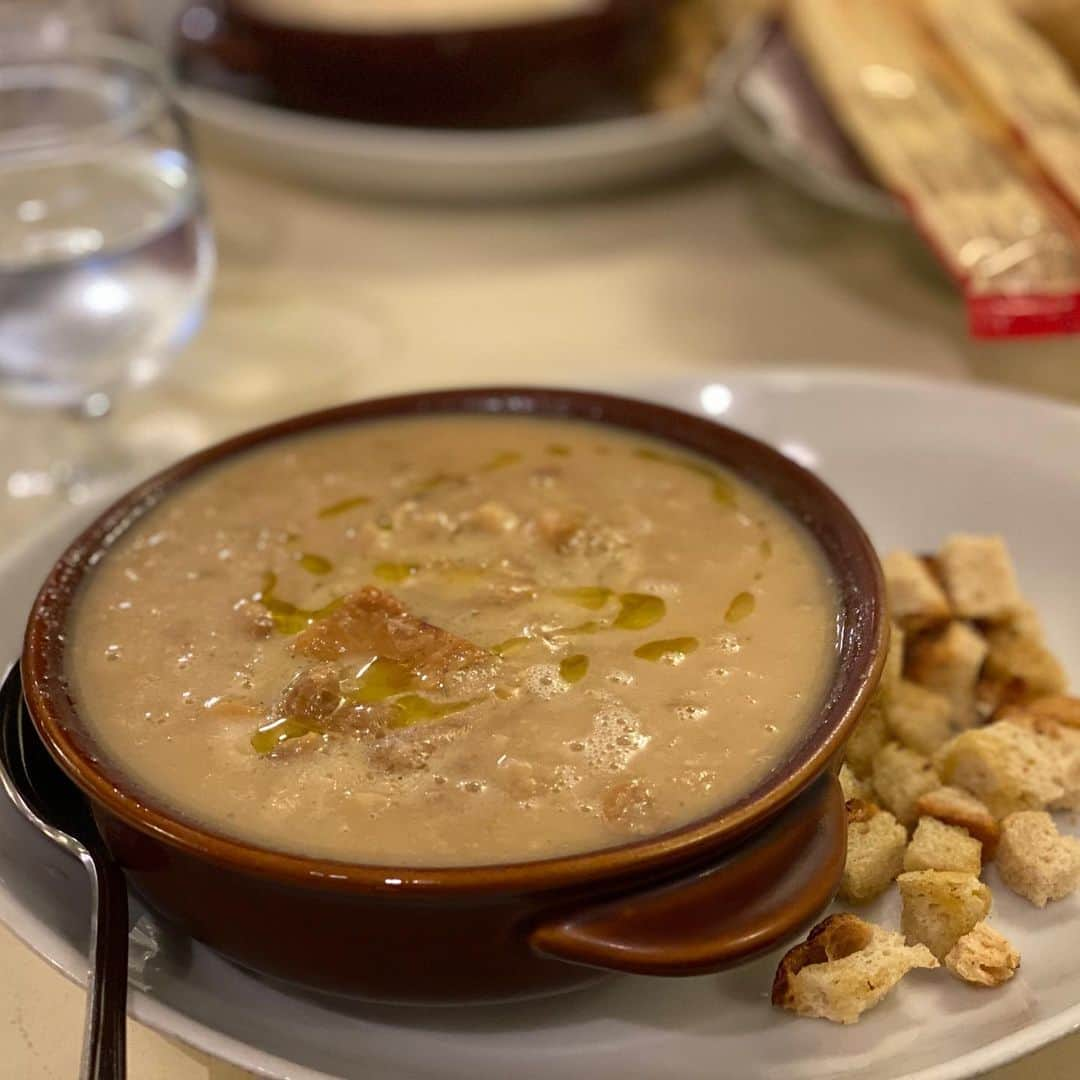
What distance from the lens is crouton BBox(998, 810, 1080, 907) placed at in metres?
1.08

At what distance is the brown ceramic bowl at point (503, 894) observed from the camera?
2.95 feet

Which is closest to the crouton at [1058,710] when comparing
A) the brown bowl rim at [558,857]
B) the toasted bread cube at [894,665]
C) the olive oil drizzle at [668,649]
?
the toasted bread cube at [894,665]

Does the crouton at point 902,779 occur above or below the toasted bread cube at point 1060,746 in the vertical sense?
below

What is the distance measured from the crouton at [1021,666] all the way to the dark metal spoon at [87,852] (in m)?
0.79

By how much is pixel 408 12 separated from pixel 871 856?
1.81 m

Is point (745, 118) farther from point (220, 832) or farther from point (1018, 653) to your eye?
point (220, 832)

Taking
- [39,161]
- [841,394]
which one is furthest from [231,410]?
[841,394]

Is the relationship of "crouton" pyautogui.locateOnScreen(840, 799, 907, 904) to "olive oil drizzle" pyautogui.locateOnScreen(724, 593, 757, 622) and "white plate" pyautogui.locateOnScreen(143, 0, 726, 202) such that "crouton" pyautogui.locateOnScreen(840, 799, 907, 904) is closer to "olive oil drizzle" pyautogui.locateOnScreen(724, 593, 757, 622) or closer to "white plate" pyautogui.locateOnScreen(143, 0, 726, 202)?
"olive oil drizzle" pyautogui.locateOnScreen(724, 593, 757, 622)

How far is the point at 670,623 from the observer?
1142 mm

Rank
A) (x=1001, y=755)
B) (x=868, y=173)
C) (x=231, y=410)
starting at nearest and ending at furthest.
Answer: (x=1001, y=755) → (x=231, y=410) → (x=868, y=173)

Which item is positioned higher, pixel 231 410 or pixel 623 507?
pixel 623 507

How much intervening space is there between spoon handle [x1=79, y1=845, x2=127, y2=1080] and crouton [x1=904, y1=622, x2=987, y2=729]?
0.73 metres

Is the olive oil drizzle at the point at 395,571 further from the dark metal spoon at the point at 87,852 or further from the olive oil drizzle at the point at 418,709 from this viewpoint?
the dark metal spoon at the point at 87,852

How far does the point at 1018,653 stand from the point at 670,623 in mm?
382
